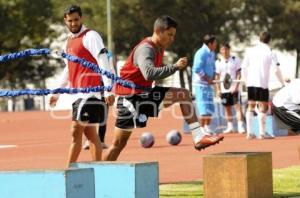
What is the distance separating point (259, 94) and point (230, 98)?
9.86ft

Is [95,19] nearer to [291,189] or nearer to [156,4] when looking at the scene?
[156,4]

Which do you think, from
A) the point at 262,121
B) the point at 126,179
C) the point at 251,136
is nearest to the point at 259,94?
the point at 262,121

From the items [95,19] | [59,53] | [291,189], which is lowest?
[291,189]

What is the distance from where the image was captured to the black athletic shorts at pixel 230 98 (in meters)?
22.8

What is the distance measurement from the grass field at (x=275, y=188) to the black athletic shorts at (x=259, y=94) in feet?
24.4

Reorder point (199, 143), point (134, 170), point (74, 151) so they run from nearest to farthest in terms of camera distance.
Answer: point (134, 170) → point (199, 143) → point (74, 151)

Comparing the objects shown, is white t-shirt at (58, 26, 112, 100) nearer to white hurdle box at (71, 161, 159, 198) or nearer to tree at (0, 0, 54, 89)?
white hurdle box at (71, 161, 159, 198)

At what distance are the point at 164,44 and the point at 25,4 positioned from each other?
50346 mm

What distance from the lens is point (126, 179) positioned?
8969 millimetres

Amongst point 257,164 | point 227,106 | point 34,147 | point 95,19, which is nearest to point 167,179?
point 257,164

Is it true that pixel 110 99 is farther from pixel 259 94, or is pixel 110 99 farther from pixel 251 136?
pixel 251 136

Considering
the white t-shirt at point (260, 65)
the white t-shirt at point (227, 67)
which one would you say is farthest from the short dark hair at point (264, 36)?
the white t-shirt at point (227, 67)

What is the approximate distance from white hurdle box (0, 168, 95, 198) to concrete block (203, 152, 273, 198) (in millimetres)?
2106

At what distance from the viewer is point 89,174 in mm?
8109
